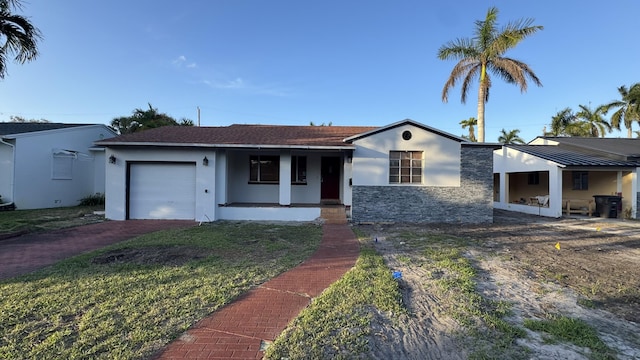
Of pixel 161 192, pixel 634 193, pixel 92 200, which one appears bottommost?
pixel 92 200

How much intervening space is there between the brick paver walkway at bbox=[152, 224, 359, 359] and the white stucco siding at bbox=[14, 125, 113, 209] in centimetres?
1508

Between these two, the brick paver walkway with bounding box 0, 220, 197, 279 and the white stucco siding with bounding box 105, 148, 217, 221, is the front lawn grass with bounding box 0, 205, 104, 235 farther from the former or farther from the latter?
the white stucco siding with bounding box 105, 148, 217, 221

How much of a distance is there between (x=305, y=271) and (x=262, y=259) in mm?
1150

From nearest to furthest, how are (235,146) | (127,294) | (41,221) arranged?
1. (127,294)
2. (41,221)
3. (235,146)

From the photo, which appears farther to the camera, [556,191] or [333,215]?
[556,191]

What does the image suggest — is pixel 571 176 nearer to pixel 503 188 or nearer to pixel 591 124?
pixel 503 188

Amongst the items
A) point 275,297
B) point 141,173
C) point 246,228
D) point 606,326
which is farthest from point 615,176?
point 141,173

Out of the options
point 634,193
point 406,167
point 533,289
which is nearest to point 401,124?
point 406,167

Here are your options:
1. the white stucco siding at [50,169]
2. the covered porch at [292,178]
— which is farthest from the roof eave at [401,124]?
the white stucco siding at [50,169]

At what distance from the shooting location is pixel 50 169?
1488 cm

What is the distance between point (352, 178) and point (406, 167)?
7.04ft

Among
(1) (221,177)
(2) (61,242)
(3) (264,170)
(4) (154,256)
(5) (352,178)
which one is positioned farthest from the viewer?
(3) (264,170)

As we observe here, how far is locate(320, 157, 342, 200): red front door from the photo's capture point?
14066 mm

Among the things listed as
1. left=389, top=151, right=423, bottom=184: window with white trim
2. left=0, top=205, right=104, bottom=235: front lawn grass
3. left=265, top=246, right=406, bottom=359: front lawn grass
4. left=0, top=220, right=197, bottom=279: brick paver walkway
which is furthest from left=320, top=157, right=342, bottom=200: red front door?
left=265, top=246, right=406, bottom=359: front lawn grass
